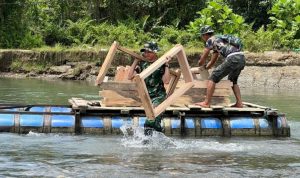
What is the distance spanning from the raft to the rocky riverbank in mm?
14825

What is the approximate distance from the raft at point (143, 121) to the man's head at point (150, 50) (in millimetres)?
1574

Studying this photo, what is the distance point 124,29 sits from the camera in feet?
105

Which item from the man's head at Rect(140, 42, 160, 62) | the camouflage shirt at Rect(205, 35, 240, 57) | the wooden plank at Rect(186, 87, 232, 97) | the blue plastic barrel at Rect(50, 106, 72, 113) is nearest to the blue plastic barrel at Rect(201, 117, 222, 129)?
the wooden plank at Rect(186, 87, 232, 97)

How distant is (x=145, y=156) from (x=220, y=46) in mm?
3686

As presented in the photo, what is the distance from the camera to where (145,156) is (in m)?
9.98

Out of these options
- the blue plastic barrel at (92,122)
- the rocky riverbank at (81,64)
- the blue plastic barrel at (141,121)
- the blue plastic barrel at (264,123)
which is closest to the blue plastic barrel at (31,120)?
the blue plastic barrel at (92,122)

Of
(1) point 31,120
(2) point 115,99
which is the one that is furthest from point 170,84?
(1) point 31,120

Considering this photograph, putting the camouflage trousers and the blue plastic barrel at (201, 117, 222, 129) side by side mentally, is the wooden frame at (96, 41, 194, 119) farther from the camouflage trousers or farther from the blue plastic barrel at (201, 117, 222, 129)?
the blue plastic barrel at (201, 117, 222, 129)

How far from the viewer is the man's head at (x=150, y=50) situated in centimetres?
1060

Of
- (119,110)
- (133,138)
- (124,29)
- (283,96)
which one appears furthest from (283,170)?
(124,29)

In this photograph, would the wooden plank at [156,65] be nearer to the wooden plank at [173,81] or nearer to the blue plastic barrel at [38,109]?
the wooden plank at [173,81]

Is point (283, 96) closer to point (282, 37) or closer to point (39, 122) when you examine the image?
point (282, 37)

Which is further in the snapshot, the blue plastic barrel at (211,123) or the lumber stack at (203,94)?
the lumber stack at (203,94)

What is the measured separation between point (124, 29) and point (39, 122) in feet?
67.5
